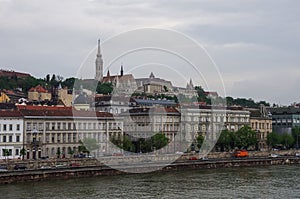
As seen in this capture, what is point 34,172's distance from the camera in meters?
36.4

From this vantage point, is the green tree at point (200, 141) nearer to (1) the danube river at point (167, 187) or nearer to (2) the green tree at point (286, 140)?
(2) the green tree at point (286, 140)

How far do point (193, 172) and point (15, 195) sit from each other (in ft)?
61.8

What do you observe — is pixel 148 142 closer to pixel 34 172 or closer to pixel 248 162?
pixel 248 162

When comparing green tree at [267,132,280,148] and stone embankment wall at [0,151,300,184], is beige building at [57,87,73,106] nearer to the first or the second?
green tree at [267,132,280,148]

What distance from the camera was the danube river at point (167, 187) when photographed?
3070 centimetres

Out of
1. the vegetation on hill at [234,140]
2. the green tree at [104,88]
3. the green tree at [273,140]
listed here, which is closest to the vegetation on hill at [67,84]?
the green tree at [104,88]

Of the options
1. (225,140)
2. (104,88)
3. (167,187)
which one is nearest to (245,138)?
(225,140)

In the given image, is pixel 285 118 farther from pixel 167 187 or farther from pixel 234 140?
pixel 167 187

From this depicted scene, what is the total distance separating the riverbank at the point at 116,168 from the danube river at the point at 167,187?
0.88 m

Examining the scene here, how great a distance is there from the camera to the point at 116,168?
42.2 metres

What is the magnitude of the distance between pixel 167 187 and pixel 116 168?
861cm

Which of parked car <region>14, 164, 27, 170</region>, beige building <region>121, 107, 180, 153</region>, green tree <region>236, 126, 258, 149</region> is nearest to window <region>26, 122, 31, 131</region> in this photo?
parked car <region>14, 164, 27, 170</region>

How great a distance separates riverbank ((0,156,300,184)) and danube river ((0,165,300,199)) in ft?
2.87

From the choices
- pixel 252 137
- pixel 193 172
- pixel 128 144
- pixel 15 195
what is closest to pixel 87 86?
pixel 252 137
